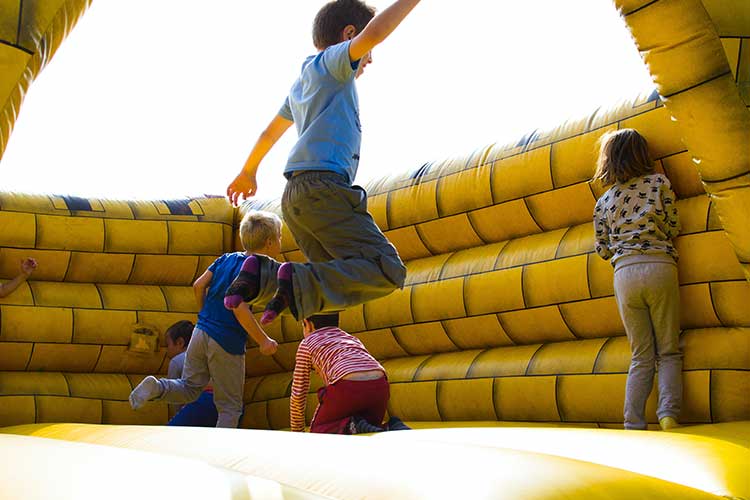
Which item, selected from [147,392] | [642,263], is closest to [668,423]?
[642,263]

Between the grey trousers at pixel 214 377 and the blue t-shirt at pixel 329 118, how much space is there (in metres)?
1.08

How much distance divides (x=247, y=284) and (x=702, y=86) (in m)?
0.90

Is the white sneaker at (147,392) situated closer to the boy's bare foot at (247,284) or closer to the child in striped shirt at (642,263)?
the boy's bare foot at (247,284)

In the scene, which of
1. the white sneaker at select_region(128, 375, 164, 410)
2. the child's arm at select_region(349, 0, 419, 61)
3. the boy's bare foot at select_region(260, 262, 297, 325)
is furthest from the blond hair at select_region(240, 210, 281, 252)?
the child's arm at select_region(349, 0, 419, 61)

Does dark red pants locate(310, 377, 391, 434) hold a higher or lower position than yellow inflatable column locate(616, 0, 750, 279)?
lower

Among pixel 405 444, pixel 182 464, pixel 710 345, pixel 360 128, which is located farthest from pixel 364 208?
pixel 710 345

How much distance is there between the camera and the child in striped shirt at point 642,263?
80.5 inches

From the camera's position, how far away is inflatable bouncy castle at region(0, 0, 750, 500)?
105 cm

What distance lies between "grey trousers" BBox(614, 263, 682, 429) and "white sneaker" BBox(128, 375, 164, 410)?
1360mm

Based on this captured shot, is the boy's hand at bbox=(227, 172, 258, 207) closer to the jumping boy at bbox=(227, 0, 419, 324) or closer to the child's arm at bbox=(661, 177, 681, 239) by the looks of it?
the jumping boy at bbox=(227, 0, 419, 324)

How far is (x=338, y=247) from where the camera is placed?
5.60 ft

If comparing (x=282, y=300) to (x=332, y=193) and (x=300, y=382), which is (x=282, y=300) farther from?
(x=300, y=382)

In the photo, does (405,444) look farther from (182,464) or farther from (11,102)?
(11,102)

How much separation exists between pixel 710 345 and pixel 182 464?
56.6 inches
